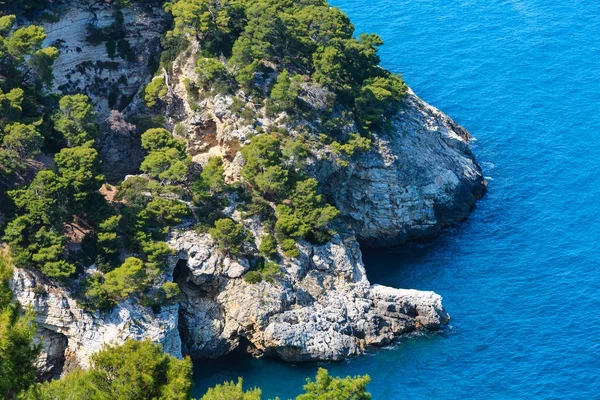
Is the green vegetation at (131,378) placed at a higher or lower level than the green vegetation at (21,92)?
higher

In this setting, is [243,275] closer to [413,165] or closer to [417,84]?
[413,165]

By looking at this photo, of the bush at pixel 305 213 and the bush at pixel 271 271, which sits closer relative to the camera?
the bush at pixel 271 271

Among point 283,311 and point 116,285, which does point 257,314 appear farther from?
point 116,285

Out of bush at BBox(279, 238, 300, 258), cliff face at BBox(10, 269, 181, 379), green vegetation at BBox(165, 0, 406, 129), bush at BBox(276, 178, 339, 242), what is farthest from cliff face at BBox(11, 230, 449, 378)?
green vegetation at BBox(165, 0, 406, 129)

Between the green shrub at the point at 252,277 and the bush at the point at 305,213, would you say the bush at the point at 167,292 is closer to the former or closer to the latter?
the green shrub at the point at 252,277

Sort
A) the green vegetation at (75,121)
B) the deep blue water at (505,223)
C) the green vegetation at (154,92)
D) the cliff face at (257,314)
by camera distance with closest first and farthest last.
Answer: the cliff face at (257,314) → the deep blue water at (505,223) → the green vegetation at (75,121) → the green vegetation at (154,92)

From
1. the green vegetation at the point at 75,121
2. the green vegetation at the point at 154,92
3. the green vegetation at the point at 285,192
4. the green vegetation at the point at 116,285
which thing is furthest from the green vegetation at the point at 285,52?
the green vegetation at the point at 116,285
